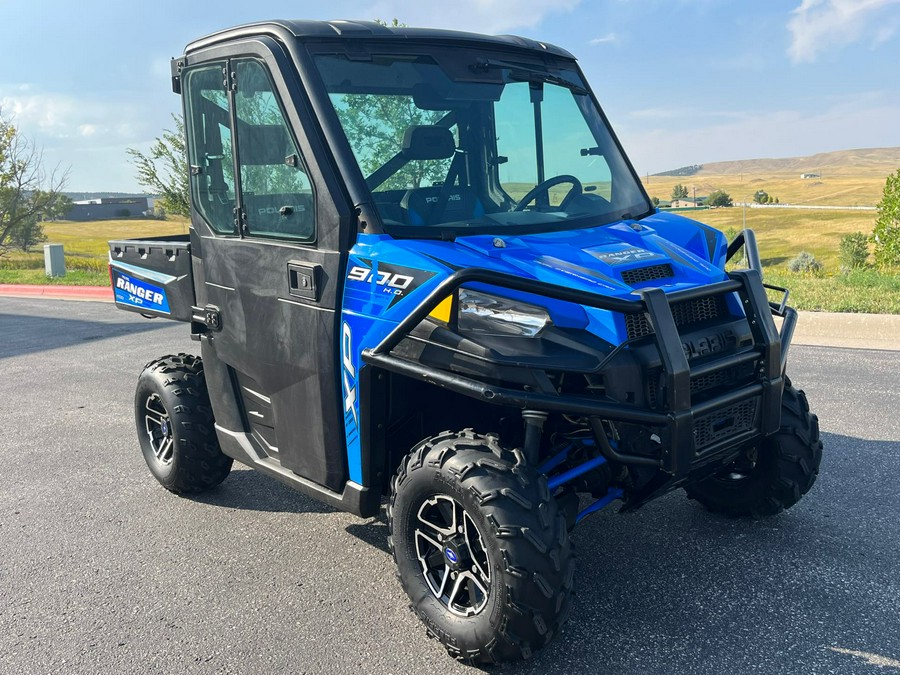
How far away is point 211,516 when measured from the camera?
4.35 m

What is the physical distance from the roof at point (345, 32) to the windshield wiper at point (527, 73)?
102 mm

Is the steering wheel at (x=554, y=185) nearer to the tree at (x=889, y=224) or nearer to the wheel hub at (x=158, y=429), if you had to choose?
the wheel hub at (x=158, y=429)

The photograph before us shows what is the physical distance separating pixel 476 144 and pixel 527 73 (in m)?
0.48

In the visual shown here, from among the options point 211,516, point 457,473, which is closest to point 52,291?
point 211,516

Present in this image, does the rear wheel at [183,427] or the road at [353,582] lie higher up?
the rear wheel at [183,427]

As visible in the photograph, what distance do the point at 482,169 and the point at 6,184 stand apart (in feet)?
100

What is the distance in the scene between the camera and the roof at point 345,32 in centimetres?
333

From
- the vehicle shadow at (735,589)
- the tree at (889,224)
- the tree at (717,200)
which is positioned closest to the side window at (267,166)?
the vehicle shadow at (735,589)

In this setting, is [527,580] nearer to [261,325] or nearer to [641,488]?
[641,488]

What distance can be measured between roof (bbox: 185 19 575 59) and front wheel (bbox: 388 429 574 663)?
174cm

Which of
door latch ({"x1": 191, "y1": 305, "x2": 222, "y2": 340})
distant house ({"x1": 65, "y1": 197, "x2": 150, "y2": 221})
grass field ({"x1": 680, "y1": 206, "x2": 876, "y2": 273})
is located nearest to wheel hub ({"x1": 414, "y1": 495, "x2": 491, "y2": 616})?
door latch ({"x1": 191, "y1": 305, "x2": 222, "y2": 340})

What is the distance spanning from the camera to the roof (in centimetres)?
333

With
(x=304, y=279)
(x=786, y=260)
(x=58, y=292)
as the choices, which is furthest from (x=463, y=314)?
(x=786, y=260)

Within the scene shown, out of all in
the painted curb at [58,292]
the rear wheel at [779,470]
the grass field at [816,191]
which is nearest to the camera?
the rear wheel at [779,470]
